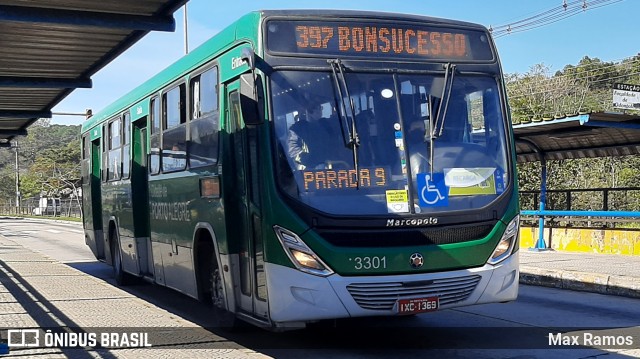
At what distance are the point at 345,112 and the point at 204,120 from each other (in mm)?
2169

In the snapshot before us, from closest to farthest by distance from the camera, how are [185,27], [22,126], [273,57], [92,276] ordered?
[273,57] → [92,276] → [22,126] → [185,27]

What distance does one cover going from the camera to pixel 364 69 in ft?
23.0

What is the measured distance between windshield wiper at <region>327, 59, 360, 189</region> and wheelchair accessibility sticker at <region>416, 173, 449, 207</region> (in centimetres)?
62

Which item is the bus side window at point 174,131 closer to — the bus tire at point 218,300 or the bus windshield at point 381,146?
the bus tire at point 218,300

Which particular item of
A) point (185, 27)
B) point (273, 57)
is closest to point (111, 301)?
point (273, 57)

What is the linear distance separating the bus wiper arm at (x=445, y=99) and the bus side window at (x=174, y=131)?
3.37 metres

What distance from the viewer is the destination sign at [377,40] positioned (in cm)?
695

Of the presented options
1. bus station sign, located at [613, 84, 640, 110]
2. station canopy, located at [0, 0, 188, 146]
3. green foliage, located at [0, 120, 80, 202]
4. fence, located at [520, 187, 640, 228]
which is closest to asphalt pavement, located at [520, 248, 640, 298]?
fence, located at [520, 187, 640, 228]

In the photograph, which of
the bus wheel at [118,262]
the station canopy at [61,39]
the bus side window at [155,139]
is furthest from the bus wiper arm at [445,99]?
the bus wheel at [118,262]

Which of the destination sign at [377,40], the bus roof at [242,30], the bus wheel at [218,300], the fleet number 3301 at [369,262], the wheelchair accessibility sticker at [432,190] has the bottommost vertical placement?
the bus wheel at [218,300]

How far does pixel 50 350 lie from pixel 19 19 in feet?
14.2

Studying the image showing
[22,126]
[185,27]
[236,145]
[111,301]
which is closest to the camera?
[236,145]

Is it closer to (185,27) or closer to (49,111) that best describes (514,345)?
(49,111)

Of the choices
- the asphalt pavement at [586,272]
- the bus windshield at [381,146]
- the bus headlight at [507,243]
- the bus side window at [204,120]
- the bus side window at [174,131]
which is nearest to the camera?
the bus windshield at [381,146]
